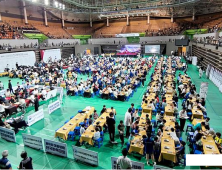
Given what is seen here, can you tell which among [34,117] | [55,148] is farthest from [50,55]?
[55,148]

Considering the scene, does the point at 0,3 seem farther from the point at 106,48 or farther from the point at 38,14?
the point at 106,48

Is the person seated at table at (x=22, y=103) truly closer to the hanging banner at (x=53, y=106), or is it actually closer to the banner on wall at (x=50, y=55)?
the hanging banner at (x=53, y=106)

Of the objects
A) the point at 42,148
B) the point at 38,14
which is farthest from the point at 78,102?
the point at 38,14

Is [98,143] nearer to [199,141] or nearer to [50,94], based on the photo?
[199,141]

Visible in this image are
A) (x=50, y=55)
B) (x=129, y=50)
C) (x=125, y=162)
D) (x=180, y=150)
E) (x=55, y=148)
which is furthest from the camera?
(x=129, y=50)

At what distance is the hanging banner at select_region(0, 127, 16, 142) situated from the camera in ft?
26.7

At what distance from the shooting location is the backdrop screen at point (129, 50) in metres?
39.3

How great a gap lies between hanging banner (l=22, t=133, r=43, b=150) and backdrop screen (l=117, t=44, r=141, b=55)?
3469 centimetres

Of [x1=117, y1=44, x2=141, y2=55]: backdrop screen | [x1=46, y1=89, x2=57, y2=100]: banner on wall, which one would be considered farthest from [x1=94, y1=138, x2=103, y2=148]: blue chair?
[x1=117, y1=44, x2=141, y2=55]: backdrop screen

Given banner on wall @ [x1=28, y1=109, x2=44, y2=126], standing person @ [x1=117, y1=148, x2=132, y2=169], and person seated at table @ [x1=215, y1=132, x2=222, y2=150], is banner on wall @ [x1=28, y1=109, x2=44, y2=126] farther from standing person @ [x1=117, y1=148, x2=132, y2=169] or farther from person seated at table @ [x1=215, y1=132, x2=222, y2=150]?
person seated at table @ [x1=215, y1=132, x2=222, y2=150]

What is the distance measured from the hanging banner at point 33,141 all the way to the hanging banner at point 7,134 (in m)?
0.81

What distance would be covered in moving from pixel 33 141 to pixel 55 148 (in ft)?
4.29

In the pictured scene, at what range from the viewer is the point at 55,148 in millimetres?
7059

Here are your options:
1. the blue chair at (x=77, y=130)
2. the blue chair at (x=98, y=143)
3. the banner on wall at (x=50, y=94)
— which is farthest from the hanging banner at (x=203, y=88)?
the banner on wall at (x=50, y=94)
